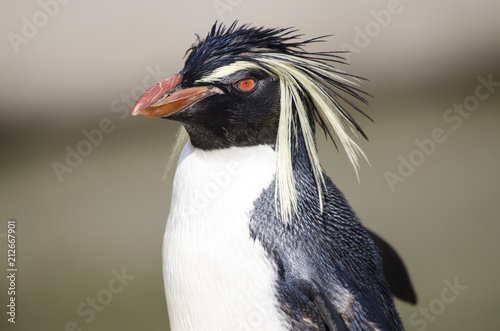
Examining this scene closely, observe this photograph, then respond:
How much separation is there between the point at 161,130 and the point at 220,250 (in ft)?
5.34

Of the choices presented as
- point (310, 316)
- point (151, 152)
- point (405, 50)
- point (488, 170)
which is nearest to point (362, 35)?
point (405, 50)

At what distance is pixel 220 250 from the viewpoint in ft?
2.85

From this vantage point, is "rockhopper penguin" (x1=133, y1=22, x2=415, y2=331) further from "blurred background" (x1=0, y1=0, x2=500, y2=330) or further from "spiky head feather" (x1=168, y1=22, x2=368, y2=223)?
"blurred background" (x1=0, y1=0, x2=500, y2=330)

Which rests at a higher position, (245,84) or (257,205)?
(245,84)

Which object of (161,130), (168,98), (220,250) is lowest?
(220,250)

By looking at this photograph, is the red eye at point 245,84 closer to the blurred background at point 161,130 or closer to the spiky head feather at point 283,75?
the spiky head feather at point 283,75

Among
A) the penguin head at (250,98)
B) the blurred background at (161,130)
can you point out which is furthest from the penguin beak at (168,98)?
the blurred background at (161,130)

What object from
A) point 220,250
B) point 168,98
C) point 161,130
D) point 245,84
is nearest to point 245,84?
point 245,84

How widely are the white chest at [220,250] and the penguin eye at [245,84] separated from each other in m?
0.11

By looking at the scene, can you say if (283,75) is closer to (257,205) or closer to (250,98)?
(250,98)

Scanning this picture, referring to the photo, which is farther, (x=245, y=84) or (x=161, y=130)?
(x=161, y=130)

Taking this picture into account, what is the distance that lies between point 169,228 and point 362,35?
1.68 meters

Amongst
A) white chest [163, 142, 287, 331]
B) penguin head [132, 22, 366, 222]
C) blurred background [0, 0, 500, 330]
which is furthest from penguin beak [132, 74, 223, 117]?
blurred background [0, 0, 500, 330]

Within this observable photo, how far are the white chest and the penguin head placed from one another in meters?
0.03
